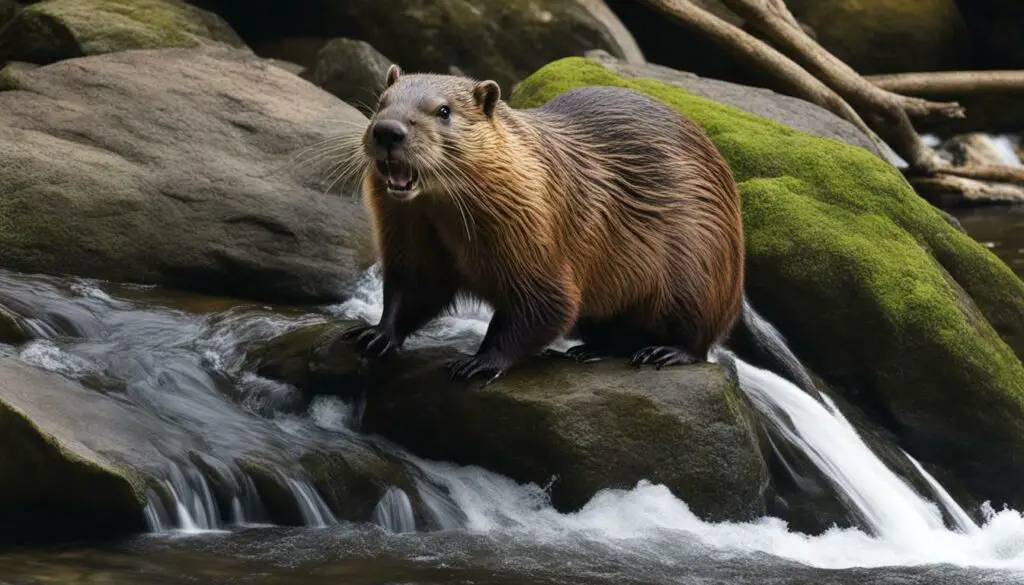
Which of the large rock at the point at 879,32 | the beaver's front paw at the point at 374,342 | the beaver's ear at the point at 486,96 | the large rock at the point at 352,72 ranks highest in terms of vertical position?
the large rock at the point at 879,32

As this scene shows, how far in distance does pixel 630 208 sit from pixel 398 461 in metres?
1.80

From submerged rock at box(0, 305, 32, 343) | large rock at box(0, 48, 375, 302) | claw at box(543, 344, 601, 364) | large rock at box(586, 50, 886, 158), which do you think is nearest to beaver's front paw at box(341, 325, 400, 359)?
claw at box(543, 344, 601, 364)

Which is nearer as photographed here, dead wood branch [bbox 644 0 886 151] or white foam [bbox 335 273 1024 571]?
white foam [bbox 335 273 1024 571]

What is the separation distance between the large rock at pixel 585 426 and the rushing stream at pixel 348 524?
0.10m

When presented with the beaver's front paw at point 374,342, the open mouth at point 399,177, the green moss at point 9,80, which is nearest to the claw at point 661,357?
the beaver's front paw at point 374,342

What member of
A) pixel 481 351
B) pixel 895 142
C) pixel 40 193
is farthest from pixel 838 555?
pixel 895 142

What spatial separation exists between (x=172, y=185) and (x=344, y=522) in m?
3.48

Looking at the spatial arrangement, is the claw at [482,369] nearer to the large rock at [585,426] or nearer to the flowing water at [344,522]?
the large rock at [585,426]

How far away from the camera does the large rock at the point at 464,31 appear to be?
14.7 m

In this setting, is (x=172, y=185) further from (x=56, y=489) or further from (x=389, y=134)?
(x=56, y=489)

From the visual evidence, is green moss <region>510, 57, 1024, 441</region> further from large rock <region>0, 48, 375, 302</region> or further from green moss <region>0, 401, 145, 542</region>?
green moss <region>0, 401, 145, 542</region>

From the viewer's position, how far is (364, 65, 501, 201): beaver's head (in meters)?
6.61

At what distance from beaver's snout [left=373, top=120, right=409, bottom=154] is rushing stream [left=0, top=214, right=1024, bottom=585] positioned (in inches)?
55.9

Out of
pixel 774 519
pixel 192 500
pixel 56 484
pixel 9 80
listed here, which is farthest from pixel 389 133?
pixel 9 80
